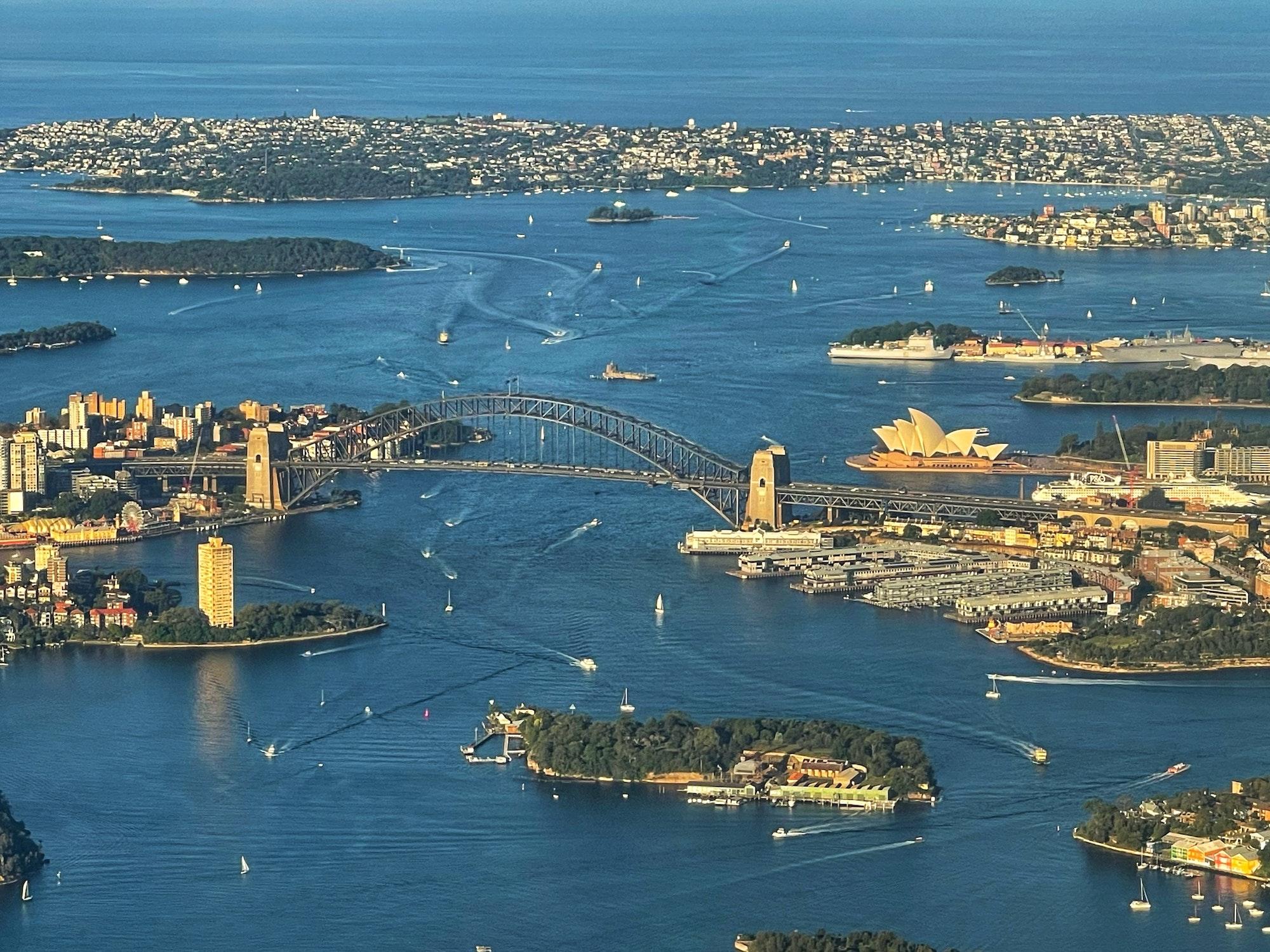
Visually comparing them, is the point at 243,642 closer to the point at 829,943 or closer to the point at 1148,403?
the point at 829,943

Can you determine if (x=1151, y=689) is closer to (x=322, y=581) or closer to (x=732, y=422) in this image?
(x=322, y=581)

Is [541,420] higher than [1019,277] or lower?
lower

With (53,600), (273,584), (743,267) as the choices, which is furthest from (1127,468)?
(743,267)

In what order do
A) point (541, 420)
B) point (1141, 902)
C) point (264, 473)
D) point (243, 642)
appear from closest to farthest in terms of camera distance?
point (1141, 902) < point (243, 642) < point (264, 473) < point (541, 420)

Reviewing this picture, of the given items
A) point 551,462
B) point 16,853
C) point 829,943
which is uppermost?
point 551,462

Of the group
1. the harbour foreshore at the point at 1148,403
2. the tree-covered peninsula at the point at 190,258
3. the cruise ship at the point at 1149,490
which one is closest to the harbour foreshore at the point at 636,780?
the cruise ship at the point at 1149,490

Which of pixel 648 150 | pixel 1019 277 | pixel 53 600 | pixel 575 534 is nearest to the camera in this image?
pixel 53 600

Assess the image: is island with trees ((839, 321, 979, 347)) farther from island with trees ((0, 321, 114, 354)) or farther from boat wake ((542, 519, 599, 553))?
boat wake ((542, 519, 599, 553))

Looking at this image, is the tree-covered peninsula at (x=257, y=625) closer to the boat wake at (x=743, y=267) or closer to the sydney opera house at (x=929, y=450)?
the sydney opera house at (x=929, y=450)

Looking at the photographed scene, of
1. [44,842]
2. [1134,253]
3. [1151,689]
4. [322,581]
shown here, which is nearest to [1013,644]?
[1151,689]
